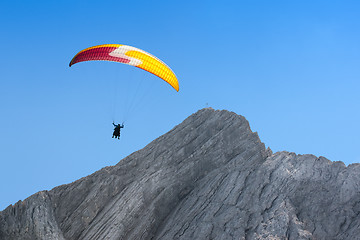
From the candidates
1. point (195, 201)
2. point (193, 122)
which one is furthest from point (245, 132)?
point (195, 201)

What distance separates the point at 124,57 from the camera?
1569 inches

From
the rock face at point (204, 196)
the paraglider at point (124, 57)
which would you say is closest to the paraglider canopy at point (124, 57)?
the paraglider at point (124, 57)

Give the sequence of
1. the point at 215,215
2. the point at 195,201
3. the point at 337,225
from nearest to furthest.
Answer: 1. the point at 337,225
2. the point at 215,215
3. the point at 195,201

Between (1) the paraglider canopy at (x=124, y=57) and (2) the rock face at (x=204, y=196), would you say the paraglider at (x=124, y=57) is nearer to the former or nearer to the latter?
(1) the paraglider canopy at (x=124, y=57)

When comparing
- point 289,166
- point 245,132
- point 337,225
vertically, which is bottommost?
point 337,225

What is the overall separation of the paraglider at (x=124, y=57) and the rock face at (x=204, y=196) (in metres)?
8.81

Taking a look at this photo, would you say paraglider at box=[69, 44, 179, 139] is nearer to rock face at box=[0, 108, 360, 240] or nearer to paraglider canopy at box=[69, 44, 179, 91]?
paraglider canopy at box=[69, 44, 179, 91]

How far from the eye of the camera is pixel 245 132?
153 feet

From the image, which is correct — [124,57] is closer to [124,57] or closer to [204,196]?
[124,57]

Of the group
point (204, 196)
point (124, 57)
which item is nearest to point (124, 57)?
point (124, 57)

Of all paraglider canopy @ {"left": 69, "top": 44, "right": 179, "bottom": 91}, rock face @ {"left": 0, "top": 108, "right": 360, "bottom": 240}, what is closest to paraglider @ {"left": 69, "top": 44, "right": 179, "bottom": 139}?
paraglider canopy @ {"left": 69, "top": 44, "right": 179, "bottom": 91}

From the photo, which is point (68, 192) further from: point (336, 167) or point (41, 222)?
point (336, 167)

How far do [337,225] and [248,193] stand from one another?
23.0 ft

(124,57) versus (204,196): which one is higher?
(124,57)
